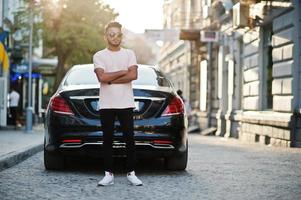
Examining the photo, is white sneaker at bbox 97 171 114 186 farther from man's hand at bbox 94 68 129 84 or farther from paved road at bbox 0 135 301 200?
man's hand at bbox 94 68 129 84

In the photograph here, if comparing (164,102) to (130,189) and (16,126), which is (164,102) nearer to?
(130,189)

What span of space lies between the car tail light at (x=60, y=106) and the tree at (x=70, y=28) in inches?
777

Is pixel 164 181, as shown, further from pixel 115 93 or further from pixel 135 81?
pixel 135 81

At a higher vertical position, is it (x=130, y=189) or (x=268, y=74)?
(x=268, y=74)

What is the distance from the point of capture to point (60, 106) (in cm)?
777

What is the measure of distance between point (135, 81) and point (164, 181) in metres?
1.65

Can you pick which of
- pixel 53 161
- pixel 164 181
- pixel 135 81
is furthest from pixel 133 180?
pixel 135 81

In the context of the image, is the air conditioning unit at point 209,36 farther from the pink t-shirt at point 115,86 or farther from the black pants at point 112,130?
the black pants at point 112,130

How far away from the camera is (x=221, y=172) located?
8.35 metres

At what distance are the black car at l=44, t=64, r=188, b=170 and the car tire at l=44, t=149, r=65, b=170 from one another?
0.28 ft

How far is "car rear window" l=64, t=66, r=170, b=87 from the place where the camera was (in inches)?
328

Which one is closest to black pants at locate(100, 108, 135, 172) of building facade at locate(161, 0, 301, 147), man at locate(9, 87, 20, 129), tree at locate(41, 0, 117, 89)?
building facade at locate(161, 0, 301, 147)

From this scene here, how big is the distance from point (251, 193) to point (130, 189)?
4.16ft

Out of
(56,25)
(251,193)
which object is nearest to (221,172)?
(251,193)
